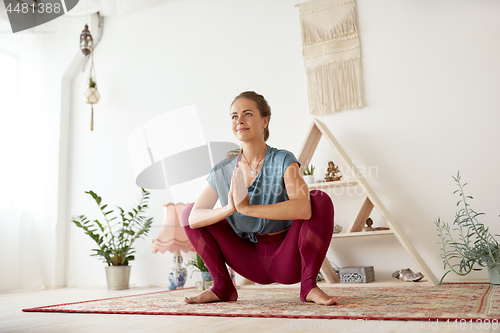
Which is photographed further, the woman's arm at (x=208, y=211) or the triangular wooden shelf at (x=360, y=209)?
the triangular wooden shelf at (x=360, y=209)

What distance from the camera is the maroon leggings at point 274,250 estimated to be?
141cm

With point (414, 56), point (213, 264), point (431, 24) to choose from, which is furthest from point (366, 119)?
point (213, 264)

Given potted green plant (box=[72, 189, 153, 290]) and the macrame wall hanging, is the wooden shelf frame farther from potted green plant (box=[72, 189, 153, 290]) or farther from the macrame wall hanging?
potted green plant (box=[72, 189, 153, 290])

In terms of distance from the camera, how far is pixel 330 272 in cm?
246

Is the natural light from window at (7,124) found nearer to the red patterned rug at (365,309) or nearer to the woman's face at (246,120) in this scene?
the red patterned rug at (365,309)

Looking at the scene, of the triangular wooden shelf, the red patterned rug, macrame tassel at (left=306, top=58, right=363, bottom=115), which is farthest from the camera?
macrame tassel at (left=306, top=58, right=363, bottom=115)

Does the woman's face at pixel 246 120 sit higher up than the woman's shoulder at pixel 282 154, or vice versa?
the woman's face at pixel 246 120

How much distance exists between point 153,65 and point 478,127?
99.8 inches

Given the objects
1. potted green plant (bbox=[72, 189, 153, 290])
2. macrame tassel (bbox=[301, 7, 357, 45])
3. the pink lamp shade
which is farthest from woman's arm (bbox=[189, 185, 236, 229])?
macrame tassel (bbox=[301, 7, 357, 45])

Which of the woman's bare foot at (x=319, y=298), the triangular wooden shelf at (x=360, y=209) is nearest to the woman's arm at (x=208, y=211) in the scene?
the woman's bare foot at (x=319, y=298)

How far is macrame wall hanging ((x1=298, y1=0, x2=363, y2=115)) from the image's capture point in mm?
2803

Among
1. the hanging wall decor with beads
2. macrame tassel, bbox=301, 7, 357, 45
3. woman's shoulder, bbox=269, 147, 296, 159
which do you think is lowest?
woman's shoulder, bbox=269, 147, 296, 159

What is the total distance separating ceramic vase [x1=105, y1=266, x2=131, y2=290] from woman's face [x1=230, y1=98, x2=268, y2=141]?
71.7 inches

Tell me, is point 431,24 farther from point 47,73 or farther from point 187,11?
point 47,73
